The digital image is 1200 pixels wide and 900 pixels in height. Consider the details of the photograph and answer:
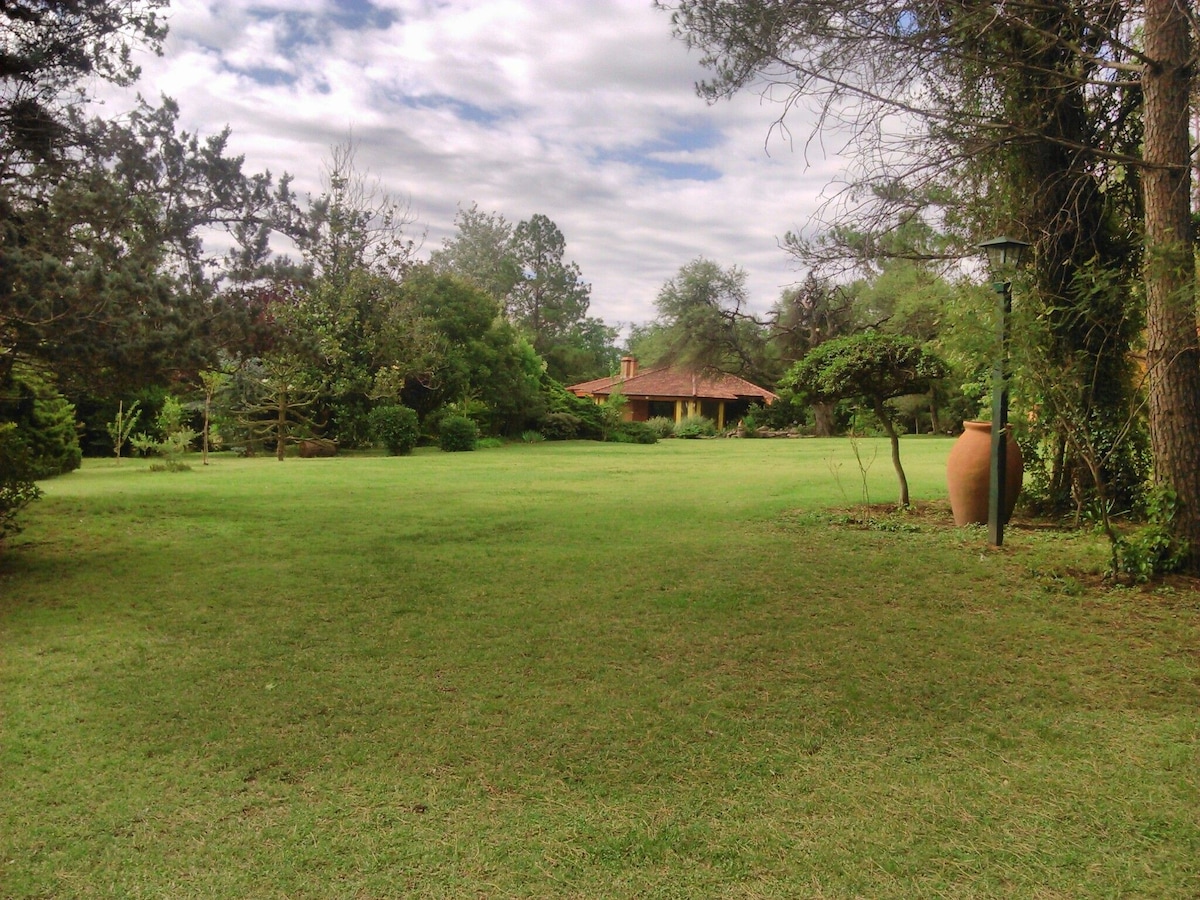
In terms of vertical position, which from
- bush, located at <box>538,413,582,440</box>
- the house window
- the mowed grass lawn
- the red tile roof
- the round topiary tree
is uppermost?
the red tile roof

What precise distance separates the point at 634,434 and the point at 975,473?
915 inches

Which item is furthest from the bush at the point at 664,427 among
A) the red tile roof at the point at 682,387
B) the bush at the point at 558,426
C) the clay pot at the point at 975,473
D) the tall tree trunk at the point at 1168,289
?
the tall tree trunk at the point at 1168,289

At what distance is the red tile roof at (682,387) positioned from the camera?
41.2 m

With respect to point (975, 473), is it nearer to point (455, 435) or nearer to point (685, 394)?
point (455, 435)

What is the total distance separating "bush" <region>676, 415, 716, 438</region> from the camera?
36.4m

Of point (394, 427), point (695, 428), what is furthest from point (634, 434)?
point (394, 427)

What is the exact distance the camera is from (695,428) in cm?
3653

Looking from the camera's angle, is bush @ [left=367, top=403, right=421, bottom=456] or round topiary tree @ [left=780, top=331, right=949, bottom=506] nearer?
round topiary tree @ [left=780, top=331, right=949, bottom=506]

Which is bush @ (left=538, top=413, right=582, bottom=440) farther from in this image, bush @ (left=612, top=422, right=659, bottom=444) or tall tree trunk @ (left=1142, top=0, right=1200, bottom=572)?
tall tree trunk @ (left=1142, top=0, right=1200, bottom=572)

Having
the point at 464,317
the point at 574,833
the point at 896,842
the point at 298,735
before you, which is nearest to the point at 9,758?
the point at 298,735

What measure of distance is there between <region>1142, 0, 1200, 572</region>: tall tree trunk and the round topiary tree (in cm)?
289

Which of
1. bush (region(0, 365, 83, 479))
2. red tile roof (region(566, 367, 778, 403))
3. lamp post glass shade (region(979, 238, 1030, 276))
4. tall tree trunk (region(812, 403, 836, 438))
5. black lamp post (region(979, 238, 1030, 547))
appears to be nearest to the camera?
black lamp post (region(979, 238, 1030, 547))

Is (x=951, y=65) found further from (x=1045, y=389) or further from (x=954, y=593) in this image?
(x=954, y=593)

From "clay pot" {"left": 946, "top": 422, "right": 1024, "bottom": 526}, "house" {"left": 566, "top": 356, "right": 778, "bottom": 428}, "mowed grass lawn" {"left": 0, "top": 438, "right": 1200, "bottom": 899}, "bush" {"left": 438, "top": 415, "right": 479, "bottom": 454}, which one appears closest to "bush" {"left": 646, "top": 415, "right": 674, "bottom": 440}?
"house" {"left": 566, "top": 356, "right": 778, "bottom": 428}
